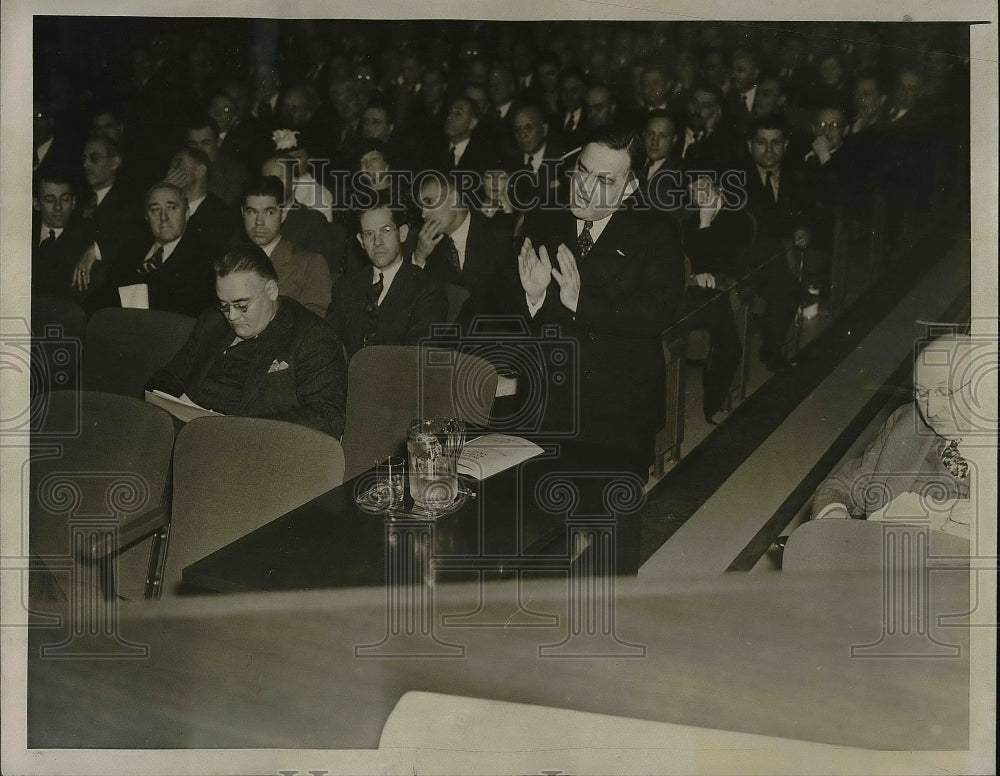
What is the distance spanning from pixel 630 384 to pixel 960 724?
89cm

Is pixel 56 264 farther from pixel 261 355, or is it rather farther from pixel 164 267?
pixel 261 355

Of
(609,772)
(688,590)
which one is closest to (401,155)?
(688,590)

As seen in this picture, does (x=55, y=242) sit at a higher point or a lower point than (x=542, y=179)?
lower

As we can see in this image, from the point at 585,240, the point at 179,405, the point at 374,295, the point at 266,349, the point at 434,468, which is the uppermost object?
the point at 585,240

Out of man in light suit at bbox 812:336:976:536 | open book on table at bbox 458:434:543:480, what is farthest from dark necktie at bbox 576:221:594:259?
man in light suit at bbox 812:336:976:536

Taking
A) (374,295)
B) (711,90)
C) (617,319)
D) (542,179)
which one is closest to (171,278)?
(374,295)

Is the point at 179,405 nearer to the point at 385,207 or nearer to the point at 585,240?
the point at 385,207

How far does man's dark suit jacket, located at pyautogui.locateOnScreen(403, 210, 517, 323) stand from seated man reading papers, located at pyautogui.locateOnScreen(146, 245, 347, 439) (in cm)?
25

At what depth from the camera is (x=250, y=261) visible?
1.82 m

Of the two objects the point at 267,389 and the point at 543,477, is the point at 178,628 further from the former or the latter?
the point at 543,477

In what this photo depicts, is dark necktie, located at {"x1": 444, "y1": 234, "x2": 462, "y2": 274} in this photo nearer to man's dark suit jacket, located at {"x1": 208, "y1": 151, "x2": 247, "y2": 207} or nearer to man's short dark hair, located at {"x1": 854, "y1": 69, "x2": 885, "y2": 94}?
man's dark suit jacket, located at {"x1": 208, "y1": 151, "x2": 247, "y2": 207}

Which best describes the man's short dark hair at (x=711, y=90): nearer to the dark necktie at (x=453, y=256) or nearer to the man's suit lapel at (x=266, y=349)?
the dark necktie at (x=453, y=256)

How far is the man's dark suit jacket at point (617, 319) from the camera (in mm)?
1819

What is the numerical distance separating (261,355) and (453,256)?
0.41 meters
